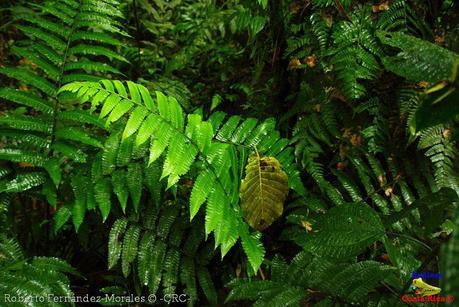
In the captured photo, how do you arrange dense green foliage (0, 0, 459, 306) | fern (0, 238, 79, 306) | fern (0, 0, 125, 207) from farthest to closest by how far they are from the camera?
1. fern (0, 0, 125, 207)
2. dense green foliage (0, 0, 459, 306)
3. fern (0, 238, 79, 306)

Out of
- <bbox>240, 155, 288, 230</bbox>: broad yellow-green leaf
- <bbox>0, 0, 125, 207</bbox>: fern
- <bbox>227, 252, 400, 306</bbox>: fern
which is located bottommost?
<bbox>227, 252, 400, 306</bbox>: fern

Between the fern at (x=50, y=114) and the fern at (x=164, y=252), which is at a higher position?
the fern at (x=50, y=114)

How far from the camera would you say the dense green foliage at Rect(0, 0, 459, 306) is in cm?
161

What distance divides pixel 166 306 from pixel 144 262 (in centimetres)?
27

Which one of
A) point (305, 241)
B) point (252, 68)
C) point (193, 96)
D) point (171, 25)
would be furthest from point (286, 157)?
point (171, 25)

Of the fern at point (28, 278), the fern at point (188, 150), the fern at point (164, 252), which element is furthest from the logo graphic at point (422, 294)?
the fern at point (28, 278)

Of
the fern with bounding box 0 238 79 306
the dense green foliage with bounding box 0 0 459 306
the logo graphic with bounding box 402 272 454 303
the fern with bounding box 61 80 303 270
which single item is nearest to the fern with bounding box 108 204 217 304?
the dense green foliage with bounding box 0 0 459 306

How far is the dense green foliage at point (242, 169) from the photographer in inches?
63.5

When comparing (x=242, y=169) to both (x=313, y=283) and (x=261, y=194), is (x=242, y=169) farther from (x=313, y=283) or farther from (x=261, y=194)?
(x=313, y=283)

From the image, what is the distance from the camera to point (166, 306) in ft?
6.30

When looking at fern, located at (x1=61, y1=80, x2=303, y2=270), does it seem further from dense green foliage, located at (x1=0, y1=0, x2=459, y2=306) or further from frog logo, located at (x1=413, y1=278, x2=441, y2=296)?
frog logo, located at (x1=413, y1=278, x2=441, y2=296)

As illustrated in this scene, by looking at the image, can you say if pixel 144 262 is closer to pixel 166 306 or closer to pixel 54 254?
pixel 166 306

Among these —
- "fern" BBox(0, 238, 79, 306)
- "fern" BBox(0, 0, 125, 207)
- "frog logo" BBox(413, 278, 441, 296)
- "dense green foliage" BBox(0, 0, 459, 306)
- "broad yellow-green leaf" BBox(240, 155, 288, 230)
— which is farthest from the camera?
"fern" BBox(0, 0, 125, 207)

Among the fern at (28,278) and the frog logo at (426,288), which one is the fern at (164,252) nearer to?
the fern at (28,278)
